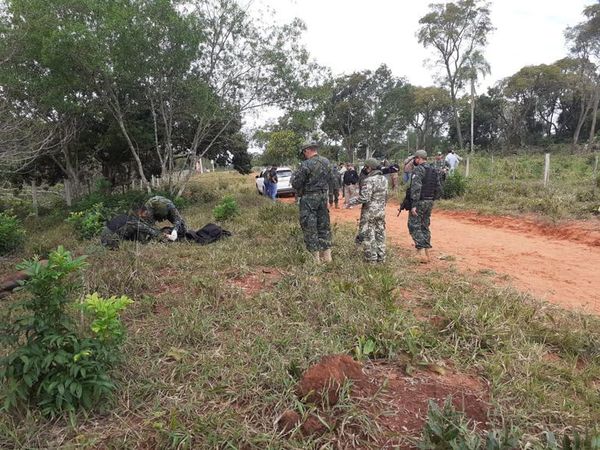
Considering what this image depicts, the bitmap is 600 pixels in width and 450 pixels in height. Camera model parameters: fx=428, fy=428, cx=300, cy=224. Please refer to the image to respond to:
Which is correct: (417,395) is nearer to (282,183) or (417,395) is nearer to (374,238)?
(374,238)

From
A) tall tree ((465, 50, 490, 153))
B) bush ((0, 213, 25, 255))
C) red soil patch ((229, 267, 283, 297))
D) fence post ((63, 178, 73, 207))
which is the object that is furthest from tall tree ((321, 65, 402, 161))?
red soil patch ((229, 267, 283, 297))

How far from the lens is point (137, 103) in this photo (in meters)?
13.6

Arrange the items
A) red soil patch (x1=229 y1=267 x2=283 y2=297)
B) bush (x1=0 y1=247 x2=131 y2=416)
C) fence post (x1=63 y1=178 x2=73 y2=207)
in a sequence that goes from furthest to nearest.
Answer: fence post (x1=63 y1=178 x2=73 y2=207) → red soil patch (x1=229 y1=267 x2=283 y2=297) → bush (x1=0 y1=247 x2=131 y2=416)

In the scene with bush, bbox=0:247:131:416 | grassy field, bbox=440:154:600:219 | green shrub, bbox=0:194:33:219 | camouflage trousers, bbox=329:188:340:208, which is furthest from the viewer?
green shrub, bbox=0:194:33:219

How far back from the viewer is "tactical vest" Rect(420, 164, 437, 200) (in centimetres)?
636

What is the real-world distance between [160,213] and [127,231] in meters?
0.67

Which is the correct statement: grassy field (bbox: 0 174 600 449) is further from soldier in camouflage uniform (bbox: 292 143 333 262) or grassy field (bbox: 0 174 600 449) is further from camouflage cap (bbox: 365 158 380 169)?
camouflage cap (bbox: 365 158 380 169)

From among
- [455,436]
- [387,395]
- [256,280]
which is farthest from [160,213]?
[455,436]

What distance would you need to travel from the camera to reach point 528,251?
711 cm

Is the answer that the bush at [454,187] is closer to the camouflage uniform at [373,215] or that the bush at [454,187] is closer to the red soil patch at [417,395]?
the camouflage uniform at [373,215]

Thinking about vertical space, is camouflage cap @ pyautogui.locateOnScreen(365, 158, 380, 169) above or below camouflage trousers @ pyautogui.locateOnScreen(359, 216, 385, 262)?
above

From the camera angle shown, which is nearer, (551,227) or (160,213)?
(160,213)

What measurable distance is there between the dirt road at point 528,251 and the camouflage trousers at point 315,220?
71.3 inches

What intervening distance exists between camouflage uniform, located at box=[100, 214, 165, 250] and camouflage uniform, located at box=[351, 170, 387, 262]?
324 cm
